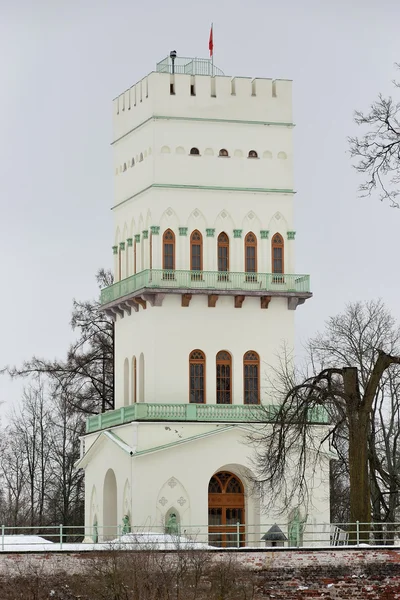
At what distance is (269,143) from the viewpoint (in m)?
69.2

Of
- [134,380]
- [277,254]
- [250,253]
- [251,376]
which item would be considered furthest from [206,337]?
[277,254]

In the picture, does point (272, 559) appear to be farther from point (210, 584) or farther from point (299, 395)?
point (299, 395)

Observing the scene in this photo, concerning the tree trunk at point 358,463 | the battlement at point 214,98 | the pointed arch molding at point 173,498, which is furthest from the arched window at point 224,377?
the tree trunk at point 358,463

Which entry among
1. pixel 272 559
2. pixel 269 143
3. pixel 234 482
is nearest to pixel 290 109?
pixel 269 143

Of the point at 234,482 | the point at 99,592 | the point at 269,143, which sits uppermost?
the point at 269,143

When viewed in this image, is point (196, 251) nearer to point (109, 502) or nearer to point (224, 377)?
point (224, 377)

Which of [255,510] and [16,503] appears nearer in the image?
[255,510]

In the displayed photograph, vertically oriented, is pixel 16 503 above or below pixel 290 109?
below

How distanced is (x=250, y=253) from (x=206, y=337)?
3634 millimetres

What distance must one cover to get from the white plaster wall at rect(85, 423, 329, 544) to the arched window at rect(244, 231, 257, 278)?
6.57 meters

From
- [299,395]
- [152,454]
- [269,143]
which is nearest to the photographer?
[299,395]

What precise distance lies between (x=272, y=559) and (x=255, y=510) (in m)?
14.8

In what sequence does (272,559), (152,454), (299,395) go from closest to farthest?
1. (272,559)
2. (299,395)
3. (152,454)

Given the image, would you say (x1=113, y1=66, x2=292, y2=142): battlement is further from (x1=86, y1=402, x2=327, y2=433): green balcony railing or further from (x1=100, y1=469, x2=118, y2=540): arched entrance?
(x1=100, y1=469, x2=118, y2=540): arched entrance
